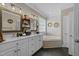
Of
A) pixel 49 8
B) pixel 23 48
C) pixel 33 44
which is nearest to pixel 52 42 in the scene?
pixel 49 8

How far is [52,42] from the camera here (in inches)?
255

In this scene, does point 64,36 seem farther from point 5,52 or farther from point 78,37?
point 5,52

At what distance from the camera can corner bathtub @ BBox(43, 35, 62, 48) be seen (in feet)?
20.3

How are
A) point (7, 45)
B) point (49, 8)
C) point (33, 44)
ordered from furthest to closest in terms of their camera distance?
1. point (49, 8)
2. point (33, 44)
3. point (7, 45)

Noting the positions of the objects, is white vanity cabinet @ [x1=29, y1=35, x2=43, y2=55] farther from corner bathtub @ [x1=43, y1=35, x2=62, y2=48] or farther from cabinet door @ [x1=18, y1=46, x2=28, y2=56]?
corner bathtub @ [x1=43, y1=35, x2=62, y2=48]

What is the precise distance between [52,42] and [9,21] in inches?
131

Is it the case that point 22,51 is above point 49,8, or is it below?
below

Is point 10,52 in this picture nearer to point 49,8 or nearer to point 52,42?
point 49,8

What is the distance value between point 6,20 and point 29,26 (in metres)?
1.82

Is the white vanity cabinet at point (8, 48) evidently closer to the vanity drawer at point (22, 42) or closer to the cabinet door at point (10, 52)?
the cabinet door at point (10, 52)

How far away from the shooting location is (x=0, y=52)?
248 centimetres

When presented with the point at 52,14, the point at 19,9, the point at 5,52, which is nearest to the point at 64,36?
the point at 52,14

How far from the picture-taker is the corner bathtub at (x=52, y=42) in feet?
20.3

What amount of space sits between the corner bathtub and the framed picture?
2.20 metres
